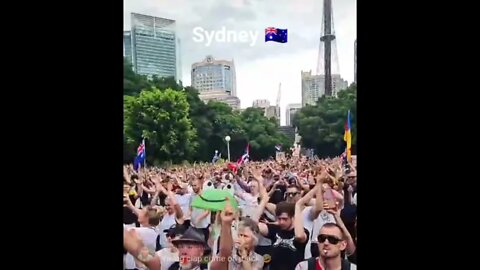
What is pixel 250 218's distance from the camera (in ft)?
8.32

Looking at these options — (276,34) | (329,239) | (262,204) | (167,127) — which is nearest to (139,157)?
(167,127)

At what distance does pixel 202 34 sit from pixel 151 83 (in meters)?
0.33

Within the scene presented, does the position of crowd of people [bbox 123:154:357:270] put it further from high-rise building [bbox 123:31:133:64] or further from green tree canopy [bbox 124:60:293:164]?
high-rise building [bbox 123:31:133:64]

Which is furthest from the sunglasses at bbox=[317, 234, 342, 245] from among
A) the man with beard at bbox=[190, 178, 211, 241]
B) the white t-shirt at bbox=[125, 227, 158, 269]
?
the white t-shirt at bbox=[125, 227, 158, 269]

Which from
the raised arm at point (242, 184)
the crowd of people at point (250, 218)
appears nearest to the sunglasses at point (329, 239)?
the crowd of people at point (250, 218)

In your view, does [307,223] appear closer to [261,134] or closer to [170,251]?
[261,134]

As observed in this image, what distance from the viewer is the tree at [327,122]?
2494 mm

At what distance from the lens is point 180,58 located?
8.20 feet
